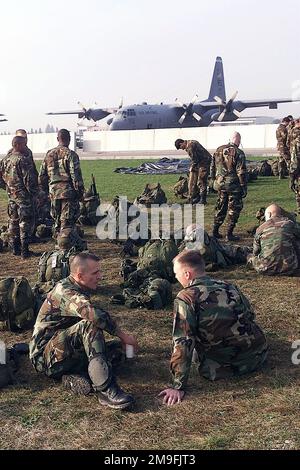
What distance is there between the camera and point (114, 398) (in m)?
4.65

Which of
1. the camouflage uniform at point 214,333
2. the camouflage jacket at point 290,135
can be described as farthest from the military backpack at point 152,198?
the camouflage uniform at point 214,333

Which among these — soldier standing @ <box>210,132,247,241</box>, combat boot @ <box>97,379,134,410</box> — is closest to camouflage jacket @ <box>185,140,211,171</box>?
soldier standing @ <box>210,132,247,241</box>

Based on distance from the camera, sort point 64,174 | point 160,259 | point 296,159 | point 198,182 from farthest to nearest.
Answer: point 198,182, point 296,159, point 64,174, point 160,259

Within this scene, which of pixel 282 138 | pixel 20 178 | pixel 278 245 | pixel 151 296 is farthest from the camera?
pixel 282 138

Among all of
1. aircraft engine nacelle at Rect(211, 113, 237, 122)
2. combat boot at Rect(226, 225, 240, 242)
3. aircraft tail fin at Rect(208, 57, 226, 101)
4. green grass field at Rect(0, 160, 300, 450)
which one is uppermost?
aircraft tail fin at Rect(208, 57, 226, 101)

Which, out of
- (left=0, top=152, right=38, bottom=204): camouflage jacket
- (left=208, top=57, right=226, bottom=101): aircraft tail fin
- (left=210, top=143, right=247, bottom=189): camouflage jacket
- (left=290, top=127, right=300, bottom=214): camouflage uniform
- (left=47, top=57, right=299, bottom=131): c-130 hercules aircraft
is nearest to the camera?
(left=0, top=152, right=38, bottom=204): camouflage jacket

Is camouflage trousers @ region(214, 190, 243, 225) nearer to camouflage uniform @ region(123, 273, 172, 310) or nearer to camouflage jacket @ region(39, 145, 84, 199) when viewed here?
camouflage jacket @ region(39, 145, 84, 199)

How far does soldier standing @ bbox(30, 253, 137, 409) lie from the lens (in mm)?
4715

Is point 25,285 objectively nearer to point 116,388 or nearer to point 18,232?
point 116,388

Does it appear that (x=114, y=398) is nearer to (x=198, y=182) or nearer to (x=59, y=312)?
(x=59, y=312)

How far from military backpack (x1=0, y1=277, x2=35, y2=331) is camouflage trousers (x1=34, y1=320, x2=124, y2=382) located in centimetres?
144

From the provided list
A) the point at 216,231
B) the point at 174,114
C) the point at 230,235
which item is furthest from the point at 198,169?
the point at 174,114

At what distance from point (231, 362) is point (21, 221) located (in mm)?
6050

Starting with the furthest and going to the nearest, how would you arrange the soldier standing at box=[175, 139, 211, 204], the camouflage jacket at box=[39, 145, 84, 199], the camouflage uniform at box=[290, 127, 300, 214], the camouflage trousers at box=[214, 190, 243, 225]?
the soldier standing at box=[175, 139, 211, 204]
the camouflage uniform at box=[290, 127, 300, 214]
the camouflage trousers at box=[214, 190, 243, 225]
the camouflage jacket at box=[39, 145, 84, 199]
